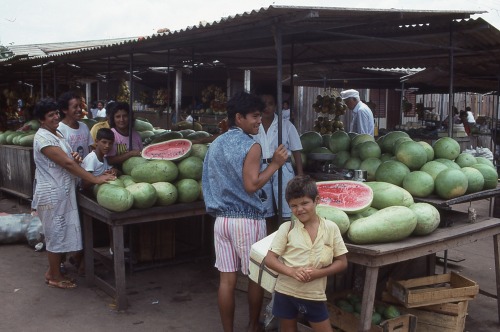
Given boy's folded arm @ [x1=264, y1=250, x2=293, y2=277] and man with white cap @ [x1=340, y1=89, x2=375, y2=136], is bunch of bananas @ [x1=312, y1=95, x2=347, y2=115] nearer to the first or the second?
man with white cap @ [x1=340, y1=89, x2=375, y2=136]

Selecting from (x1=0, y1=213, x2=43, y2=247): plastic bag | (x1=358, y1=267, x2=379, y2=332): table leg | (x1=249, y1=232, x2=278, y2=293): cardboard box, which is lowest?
(x1=0, y1=213, x2=43, y2=247): plastic bag

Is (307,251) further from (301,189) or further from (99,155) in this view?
(99,155)

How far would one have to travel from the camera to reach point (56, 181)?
489 cm

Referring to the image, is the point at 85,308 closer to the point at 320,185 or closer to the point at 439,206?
the point at 320,185

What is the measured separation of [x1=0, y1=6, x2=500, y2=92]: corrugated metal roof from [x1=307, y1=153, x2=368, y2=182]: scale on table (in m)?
1.17

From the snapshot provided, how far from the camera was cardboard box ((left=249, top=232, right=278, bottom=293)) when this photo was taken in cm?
316

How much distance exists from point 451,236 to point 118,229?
2767mm

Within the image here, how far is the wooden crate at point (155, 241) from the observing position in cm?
581

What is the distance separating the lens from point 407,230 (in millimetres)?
3426

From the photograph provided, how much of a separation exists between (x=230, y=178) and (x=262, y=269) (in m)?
0.73

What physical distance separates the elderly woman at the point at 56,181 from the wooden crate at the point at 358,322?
2456 mm

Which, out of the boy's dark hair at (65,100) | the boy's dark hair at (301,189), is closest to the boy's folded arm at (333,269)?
the boy's dark hair at (301,189)

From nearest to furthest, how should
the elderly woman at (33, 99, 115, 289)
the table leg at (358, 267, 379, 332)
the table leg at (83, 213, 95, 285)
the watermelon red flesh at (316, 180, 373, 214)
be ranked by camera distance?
the table leg at (358, 267, 379, 332) < the watermelon red flesh at (316, 180, 373, 214) < the elderly woman at (33, 99, 115, 289) < the table leg at (83, 213, 95, 285)

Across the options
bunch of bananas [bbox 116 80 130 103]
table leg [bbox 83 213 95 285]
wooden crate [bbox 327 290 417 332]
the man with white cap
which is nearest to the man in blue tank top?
wooden crate [bbox 327 290 417 332]
